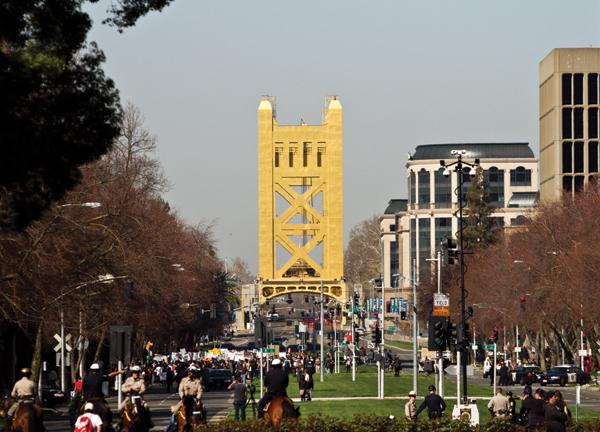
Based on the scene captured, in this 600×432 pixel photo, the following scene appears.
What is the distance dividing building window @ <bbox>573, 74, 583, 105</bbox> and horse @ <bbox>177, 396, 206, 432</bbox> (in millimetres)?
121098

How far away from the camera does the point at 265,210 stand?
188 m

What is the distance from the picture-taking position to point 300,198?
7426 inches

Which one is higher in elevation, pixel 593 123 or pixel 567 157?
pixel 593 123

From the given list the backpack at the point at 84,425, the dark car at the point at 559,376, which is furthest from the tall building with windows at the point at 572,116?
the backpack at the point at 84,425

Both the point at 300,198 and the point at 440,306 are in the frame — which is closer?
the point at 440,306

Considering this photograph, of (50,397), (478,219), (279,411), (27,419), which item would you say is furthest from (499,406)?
(478,219)

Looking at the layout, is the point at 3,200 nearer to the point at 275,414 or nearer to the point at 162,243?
the point at 275,414

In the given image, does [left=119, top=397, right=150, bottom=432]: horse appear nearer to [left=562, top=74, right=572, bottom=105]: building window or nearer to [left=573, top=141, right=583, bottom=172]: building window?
[left=573, top=141, right=583, bottom=172]: building window

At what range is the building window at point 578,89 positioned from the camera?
158 metres

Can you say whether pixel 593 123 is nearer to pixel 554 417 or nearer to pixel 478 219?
pixel 478 219

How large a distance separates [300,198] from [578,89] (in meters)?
40.5

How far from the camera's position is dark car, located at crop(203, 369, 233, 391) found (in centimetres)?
8969

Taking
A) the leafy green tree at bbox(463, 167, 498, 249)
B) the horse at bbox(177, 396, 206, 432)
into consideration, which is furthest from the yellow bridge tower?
the horse at bbox(177, 396, 206, 432)

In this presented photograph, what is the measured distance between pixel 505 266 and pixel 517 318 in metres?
12.4
